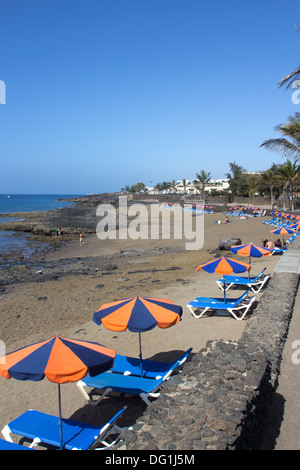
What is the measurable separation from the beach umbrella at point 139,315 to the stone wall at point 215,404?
2.91 feet

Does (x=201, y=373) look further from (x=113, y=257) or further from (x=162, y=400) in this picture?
(x=113, y=257)

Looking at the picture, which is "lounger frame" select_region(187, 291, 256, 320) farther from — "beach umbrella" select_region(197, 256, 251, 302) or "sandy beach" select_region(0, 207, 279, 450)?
"beach umbrella" select_region(197, 256, 251, 302)

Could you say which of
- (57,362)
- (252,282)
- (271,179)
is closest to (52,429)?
(57,362)

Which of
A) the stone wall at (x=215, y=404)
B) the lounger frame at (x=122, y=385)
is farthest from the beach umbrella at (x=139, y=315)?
the stone wall at (x=215, y=404)

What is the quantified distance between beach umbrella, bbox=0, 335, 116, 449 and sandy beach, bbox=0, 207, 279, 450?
190 cm

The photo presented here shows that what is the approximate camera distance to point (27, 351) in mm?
4984

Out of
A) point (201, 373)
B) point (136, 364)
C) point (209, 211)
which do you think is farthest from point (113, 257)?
point (209, 211)

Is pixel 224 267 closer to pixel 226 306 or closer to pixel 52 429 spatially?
pixel 226 306

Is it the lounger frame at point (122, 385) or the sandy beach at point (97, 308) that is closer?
the lounger frame at point (122, 385)

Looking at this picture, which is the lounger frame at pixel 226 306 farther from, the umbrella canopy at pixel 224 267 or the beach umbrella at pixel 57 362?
the beach umbrella at pixel 57 362

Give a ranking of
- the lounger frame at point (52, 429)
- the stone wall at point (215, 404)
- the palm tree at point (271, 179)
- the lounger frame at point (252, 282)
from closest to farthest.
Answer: the stone wall at point (215, 404)
the lounger frame at point (52, 429)
the lounger frame at point (252, 282)
the palm tree at point (271, 179)

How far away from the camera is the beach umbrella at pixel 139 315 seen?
621 cm

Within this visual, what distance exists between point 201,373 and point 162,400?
0.89 m

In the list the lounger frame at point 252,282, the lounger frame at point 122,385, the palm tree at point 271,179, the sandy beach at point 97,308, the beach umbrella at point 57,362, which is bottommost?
the sandy beach at point 97,308
